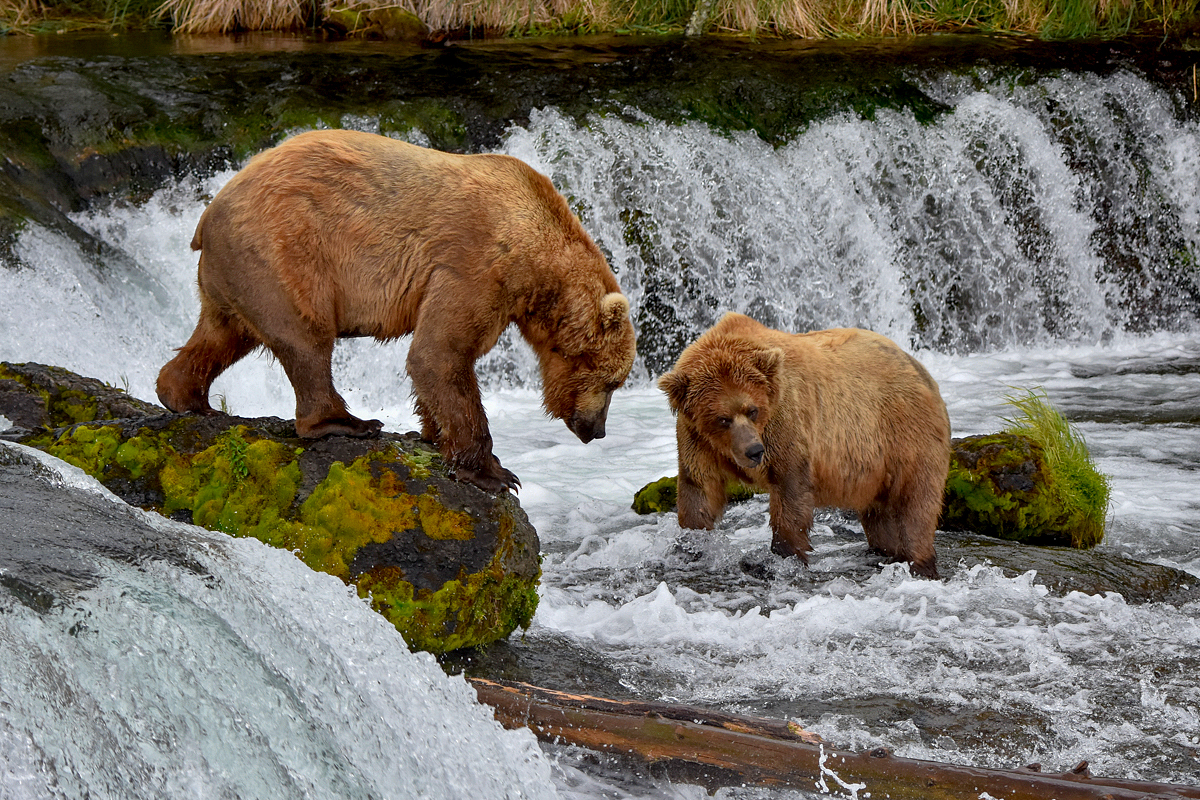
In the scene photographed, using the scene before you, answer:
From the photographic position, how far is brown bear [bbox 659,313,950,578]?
5.59 metres

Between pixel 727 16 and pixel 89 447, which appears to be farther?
pixel 727 16

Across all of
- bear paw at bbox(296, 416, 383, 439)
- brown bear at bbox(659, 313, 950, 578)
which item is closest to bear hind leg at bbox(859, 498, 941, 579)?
brown bear at bbox(659, 313, 950, 578)

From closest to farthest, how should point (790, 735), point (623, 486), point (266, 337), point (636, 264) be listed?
point (790, 735)
point (266, 337)
point (623, 486)
point (636, 264)

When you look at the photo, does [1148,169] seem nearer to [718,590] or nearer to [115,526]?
[718,590]

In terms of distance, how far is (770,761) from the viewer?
10.8ft

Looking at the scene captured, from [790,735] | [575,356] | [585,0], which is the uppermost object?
[585,0]

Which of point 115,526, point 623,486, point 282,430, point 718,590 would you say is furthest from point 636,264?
point 115,526

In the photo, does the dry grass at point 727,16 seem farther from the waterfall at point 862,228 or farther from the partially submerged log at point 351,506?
the partially submerged log at point 351,506

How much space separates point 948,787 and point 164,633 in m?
2.07

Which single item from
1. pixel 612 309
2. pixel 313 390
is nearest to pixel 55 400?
pixel 313 390

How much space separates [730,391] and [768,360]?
228 millimetres

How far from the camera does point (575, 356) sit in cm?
497

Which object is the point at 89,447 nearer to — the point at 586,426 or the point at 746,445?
the point at 586,426

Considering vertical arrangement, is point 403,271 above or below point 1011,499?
above
